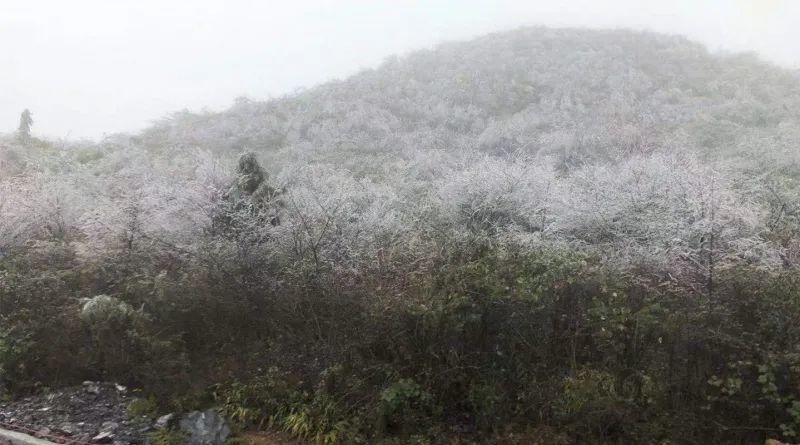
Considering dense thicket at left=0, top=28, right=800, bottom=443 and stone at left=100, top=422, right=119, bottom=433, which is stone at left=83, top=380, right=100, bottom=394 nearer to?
dense thicket at left=0, top=28, right=800, bottom=443

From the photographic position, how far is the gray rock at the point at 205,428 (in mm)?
5973

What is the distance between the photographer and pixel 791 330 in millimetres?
4859

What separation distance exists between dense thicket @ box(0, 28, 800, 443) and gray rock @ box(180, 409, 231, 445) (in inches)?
8.2

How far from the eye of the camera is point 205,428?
6051 mm

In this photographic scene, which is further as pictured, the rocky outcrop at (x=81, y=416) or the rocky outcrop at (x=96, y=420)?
the rocky outcrop at (x=81, y=416)

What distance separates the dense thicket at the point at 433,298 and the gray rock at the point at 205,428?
8.2 inches

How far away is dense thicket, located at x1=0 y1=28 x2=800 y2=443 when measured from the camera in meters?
5.19

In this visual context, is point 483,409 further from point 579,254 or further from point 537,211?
point 537,211

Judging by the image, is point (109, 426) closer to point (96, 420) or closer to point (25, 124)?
point (96, 420)

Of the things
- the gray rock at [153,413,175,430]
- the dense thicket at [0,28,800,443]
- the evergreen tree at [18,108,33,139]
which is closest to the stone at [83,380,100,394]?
the dense thicket at [0,28,800,443]

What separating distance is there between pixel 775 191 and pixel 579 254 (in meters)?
4.19

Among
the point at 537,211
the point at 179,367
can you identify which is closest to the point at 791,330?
the point at 537,211

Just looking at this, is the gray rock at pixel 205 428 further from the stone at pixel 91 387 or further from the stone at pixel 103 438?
the stone at pixel 91 387

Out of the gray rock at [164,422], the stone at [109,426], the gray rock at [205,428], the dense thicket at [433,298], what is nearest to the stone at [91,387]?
the dense thicket at [433,298]
